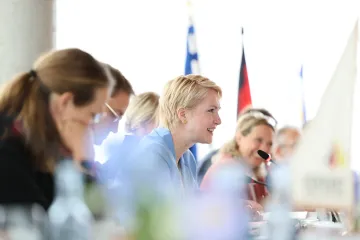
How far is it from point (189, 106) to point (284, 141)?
0.94m

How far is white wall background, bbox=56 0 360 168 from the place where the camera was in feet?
16.3

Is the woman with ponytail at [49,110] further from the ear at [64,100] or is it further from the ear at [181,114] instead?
the ear at [181,114]

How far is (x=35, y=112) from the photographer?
1.50 meters

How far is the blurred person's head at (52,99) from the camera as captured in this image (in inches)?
58.8

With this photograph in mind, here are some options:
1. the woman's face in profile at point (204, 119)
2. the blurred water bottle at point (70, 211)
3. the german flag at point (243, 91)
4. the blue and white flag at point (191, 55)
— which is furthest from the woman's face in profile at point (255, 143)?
the blurred water bottle at point (70, 211)

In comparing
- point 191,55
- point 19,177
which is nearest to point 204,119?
point 19,177

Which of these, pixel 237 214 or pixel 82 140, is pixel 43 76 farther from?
pixel 237 214

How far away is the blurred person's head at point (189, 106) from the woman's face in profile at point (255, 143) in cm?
81

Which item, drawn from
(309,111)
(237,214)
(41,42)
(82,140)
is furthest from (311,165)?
(309,111)

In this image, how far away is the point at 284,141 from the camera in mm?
3271

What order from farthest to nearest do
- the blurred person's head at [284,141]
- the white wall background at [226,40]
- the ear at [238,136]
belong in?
the white wall background at [226,40] → the ear at [238,136] → the blurred person's head at [284,141]

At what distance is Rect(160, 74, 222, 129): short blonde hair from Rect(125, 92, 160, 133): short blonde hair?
0.71m

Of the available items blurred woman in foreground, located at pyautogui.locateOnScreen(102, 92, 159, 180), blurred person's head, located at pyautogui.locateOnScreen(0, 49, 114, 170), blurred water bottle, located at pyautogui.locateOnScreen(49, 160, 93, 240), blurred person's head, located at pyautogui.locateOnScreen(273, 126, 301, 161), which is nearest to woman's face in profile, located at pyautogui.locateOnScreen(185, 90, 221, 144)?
blurred person's head, located at pyautogui.locateOnScreen(273, 126, 301, 161)

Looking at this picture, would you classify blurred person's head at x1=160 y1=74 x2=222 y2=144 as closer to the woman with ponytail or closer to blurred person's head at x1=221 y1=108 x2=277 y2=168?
blurred person's head at x1=221 y1=108 x2=277 y2=168
